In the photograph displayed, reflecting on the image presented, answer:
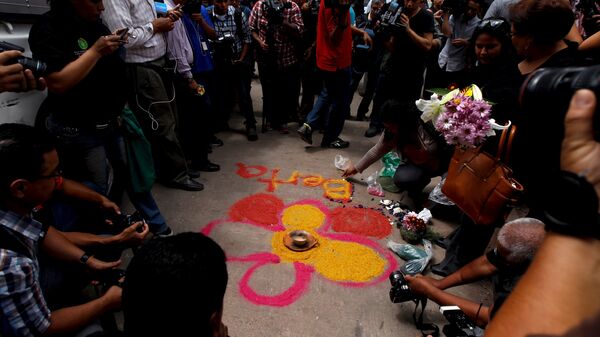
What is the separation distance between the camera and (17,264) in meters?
1.18

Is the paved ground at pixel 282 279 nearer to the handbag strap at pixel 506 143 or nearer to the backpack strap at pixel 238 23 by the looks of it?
the handbag strap at pixel 506 143

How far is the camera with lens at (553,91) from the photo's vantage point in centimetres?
71

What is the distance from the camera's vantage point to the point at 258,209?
131 inches

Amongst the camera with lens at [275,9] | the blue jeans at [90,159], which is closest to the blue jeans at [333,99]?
the camera with lens at [275,9]

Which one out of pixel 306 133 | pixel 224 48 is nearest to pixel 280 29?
pixel 224 48

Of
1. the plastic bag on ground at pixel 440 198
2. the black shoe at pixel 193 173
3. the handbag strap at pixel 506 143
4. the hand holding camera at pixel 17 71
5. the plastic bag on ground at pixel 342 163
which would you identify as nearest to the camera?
the hand holding camera at pixel 17 71

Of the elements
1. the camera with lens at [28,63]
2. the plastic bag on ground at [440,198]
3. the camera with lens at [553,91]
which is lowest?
the plastic bag on ground at [440,198]

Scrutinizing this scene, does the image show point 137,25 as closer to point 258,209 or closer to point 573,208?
point 258,209

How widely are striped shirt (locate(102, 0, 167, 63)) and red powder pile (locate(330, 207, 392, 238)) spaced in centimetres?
218

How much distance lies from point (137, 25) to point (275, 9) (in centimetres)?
240

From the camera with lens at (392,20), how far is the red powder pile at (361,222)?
216cm

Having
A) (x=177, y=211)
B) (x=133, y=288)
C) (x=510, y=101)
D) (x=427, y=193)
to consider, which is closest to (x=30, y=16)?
(x=177, y=211)

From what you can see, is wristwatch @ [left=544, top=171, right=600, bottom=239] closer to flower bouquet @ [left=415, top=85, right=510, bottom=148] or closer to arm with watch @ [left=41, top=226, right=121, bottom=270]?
flower bouquet @ [left=415, top=85, right=510, bottom=148]

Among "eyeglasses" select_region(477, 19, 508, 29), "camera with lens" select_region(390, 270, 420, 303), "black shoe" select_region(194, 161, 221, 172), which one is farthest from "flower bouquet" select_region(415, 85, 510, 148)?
"black shoe" select_region(194, 161, 221, 172)
